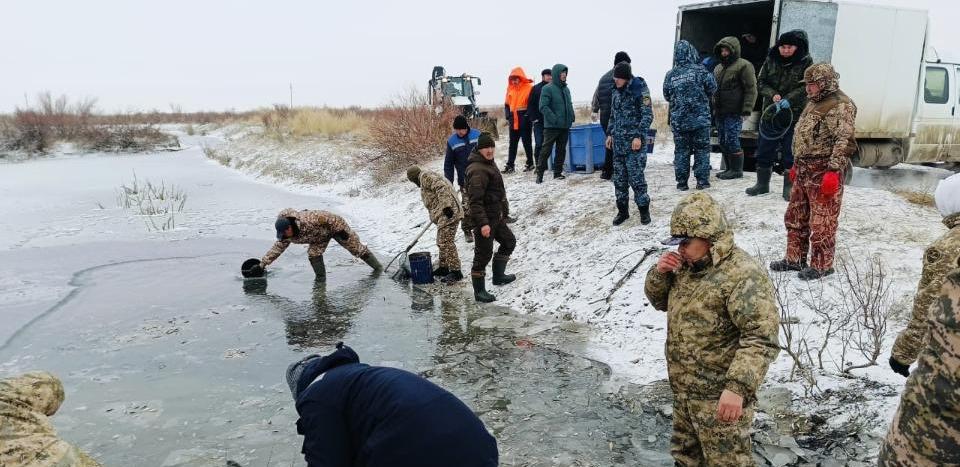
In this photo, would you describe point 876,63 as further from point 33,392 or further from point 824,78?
point 33,392

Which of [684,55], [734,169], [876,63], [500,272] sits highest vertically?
[876,63]

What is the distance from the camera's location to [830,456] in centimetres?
329

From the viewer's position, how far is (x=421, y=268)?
7.57 meters

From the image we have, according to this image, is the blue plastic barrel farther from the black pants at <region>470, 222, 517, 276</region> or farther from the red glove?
the red glove

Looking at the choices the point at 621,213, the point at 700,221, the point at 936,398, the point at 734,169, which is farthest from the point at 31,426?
the point at 734,169

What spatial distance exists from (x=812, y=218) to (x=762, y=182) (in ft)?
7.92

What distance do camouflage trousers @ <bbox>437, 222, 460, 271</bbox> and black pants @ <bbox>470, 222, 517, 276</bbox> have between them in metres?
0.77

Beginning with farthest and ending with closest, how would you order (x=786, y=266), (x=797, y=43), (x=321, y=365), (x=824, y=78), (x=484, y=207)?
(x=797, y=43), (x=484, y=207), (x=786, y=266), (x=824, y=78), (x=321, y=365)

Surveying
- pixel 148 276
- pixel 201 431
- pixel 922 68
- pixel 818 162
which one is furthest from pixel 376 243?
pixel 922 68

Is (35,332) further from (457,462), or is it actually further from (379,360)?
(457,462)

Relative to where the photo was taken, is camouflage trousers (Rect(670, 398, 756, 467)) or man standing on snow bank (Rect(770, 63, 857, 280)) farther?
man standing on snow bank (Rect(770, 63, 857, 280))

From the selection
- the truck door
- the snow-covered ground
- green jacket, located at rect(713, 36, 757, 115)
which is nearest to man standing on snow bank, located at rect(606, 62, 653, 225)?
the snow-covered ground

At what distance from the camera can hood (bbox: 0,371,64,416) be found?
227cm

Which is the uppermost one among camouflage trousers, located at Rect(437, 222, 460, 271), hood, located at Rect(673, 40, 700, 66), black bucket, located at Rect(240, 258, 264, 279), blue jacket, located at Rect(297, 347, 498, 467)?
hood, located at Rect(673, 40, 700, 66)
